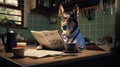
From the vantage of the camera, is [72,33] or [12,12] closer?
[72,33]

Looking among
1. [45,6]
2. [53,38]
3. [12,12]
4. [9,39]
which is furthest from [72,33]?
[12,12]

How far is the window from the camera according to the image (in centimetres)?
286

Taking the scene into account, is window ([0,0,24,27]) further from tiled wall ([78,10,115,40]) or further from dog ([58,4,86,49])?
dog ([58,4,86,49])

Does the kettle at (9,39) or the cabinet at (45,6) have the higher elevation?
the cabinet at (45,6)

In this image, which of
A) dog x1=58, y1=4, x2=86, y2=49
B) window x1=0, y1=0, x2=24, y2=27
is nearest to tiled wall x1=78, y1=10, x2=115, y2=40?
dog x1=58, y1=4, x2=86, y2=49

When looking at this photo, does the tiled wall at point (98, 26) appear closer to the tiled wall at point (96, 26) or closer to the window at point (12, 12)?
the tiled wall at point (96, 26)

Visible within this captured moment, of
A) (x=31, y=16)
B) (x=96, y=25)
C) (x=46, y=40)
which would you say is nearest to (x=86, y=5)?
(x=96, y=25)

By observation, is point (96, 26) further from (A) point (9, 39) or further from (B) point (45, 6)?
(A) point (9, 39)

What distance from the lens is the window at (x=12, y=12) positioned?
286 cm

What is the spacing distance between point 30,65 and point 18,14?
2.77 m

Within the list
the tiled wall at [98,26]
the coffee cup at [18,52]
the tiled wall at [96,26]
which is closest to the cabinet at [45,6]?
the tiled wall at [96,26]

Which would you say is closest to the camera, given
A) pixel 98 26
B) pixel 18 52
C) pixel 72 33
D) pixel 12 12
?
pixel 18 52

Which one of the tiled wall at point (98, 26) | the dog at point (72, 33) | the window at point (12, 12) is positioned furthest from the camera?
the window at point (12, 12)

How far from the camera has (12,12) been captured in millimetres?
3078
